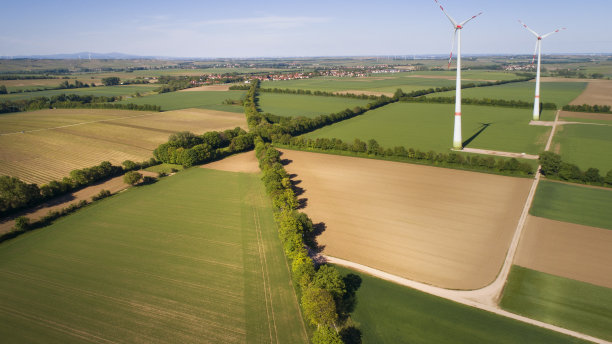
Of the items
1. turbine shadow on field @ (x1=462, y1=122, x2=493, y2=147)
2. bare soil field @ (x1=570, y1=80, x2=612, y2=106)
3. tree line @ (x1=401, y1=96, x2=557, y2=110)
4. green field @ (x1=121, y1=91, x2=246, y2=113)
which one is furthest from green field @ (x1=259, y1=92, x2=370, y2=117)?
bare soil field @ (x1=570, y1=80, x2=612, y2=106)

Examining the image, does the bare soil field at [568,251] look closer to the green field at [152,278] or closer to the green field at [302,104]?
the green field at [152,278]

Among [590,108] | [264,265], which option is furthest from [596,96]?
[264,265]

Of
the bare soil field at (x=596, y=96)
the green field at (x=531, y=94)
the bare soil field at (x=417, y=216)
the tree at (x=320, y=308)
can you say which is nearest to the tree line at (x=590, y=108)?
the green field at (x=531, y=94)

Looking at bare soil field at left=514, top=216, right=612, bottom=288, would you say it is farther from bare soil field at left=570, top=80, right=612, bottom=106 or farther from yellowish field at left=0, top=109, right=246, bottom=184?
bare soil field at left=570, top=80, right=612, bottom=106

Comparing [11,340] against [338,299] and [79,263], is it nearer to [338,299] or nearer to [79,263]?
[79,263]

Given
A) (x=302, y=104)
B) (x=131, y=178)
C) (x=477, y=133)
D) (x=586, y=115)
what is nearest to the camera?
(x=131, y=178)

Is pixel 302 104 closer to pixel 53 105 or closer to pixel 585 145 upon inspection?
pixel 585 145
